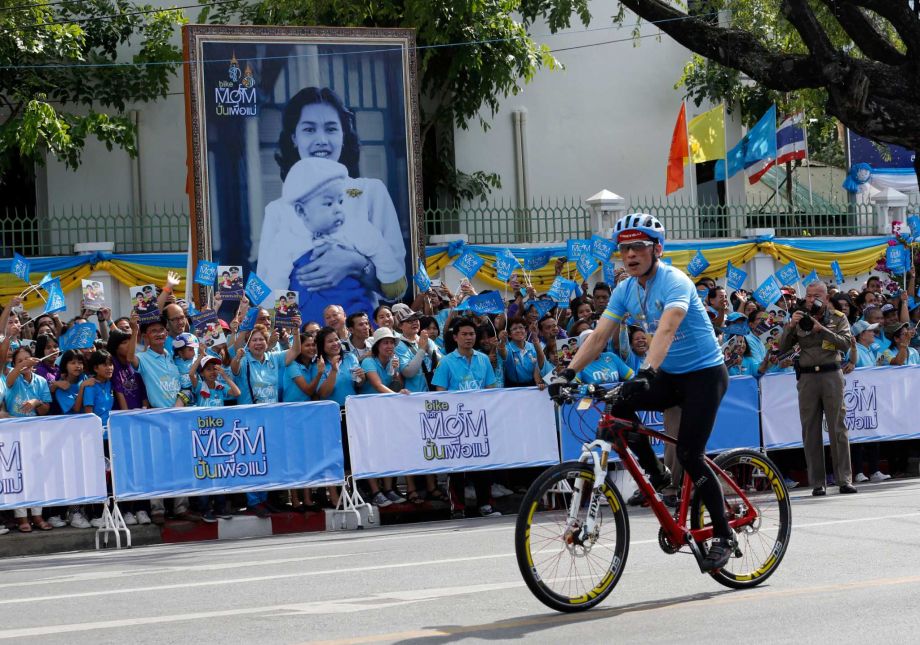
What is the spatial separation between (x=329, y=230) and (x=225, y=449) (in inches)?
260

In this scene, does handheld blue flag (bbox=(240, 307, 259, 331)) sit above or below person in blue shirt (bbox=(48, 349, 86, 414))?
above

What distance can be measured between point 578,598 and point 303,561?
340 cm

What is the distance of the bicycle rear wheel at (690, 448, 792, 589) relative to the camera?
791 cm

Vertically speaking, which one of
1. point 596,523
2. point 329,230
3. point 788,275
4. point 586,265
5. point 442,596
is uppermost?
point 329,230

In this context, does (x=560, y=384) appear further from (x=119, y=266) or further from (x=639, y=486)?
(x=119, y=266)

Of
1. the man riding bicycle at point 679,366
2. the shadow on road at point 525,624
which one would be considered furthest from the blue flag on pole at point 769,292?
the shadow on road at point 525,624

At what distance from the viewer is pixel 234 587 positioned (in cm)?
A: 867

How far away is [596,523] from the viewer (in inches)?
284

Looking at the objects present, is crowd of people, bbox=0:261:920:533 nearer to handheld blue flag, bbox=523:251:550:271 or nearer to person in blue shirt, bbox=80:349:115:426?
person in blue shirt, bbox=80:349:115:426

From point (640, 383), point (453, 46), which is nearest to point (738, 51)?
point (453, 46)

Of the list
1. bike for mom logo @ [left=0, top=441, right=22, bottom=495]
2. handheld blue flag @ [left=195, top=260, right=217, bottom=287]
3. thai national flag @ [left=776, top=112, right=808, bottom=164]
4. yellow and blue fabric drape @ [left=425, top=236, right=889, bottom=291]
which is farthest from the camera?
thai national flag @ [left=776, top=112, right=808, bottom=164]

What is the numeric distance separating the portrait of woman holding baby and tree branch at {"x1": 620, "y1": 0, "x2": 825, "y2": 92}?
14.4 feet

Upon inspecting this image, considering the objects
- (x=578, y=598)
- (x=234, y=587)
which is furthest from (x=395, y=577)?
(x=578, y=598)

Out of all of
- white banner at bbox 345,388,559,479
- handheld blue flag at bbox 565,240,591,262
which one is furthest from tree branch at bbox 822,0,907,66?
white banner at bbox 345,388,559,479
